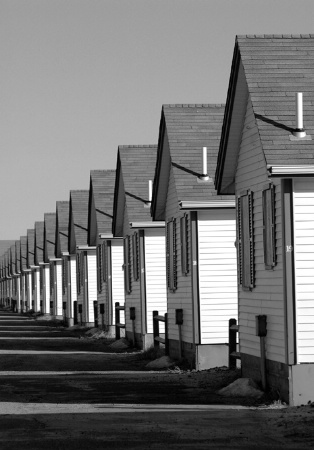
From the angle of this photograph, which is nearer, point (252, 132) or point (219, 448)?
point (219, 448)

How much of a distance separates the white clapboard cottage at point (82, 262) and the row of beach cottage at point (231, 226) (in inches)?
120

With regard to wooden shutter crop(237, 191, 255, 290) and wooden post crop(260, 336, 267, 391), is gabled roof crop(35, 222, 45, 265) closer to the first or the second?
wooden shutter crop(237, 191, 255, 290)

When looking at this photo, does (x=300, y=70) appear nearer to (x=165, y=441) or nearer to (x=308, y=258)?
(x=308, y=258)

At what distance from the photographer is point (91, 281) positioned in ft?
157

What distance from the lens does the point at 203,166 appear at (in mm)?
25656

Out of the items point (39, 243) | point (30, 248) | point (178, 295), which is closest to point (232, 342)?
point (178, 295)

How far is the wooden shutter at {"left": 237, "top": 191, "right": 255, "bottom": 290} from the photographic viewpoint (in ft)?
66.4

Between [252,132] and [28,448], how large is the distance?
8606 millimetres

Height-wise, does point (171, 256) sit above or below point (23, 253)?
above

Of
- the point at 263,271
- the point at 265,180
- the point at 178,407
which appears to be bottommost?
the point at 178,407

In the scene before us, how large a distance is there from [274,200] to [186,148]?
31.3 feet

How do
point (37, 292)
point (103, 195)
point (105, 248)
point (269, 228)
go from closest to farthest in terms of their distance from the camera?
point (269, 228) → point (105, 248) → point (103, 195) → point (37, 292)

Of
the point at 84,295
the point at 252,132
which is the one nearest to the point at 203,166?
the point at 252,132

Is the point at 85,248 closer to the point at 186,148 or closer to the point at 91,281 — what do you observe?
the point at 91,281
